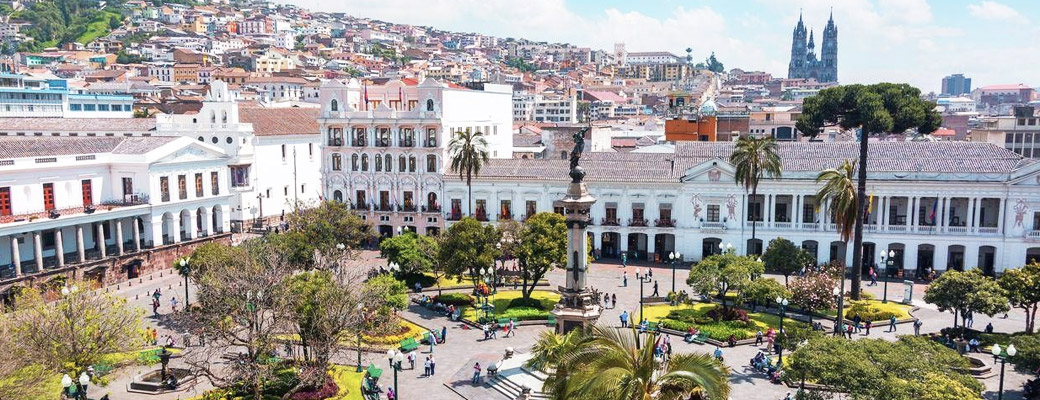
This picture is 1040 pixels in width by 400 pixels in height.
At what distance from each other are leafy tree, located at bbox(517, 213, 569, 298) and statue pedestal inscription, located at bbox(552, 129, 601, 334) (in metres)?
9.74

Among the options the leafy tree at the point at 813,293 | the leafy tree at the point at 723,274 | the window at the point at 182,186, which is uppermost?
the window at the point at 182,186

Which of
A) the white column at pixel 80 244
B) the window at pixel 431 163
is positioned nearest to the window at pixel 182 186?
the white column at pixel 80 244

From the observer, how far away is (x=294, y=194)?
74250 mm

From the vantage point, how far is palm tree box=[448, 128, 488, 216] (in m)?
55.3

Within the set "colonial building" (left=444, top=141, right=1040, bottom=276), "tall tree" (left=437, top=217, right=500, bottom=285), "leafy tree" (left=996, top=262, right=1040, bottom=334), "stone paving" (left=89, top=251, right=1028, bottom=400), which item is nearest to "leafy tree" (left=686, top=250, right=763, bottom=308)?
"stone paving" (left=89, top=251, right=1028, bottom=400)

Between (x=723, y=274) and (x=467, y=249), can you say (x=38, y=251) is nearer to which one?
(x=467, y=249)

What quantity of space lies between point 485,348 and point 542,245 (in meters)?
7.28

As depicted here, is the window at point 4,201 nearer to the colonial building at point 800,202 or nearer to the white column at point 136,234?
the white column at point 136,234

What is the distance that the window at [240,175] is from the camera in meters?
65.8

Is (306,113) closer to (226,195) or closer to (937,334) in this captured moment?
(226,195)

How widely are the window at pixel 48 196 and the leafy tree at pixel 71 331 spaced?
22.5 m

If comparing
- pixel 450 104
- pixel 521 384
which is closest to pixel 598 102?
pixel 450 104

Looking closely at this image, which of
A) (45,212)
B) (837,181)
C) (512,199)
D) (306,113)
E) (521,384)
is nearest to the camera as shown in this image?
(521,384)

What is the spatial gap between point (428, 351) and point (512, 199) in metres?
25.3
